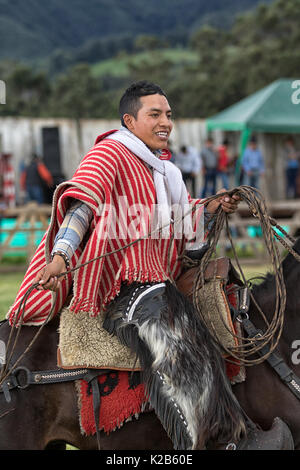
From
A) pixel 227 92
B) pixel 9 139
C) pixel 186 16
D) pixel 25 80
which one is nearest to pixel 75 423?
pixel 9 139

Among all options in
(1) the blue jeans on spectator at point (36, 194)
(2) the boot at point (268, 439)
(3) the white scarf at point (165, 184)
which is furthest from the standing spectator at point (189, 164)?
(2) the boot at point (268, 439)

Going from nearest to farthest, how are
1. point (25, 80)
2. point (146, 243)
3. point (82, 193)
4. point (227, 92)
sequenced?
1. point (82, 193)
2. point (146, 243)
3. point (227, 92)
4. point (25, 80)

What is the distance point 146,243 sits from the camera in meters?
2.92

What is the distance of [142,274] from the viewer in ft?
9.30

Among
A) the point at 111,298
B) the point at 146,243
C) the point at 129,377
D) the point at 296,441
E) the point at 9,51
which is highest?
the point at 9,51

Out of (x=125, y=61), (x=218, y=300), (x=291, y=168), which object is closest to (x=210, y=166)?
(x=291, y=168)

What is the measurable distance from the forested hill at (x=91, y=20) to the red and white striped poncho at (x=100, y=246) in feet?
302

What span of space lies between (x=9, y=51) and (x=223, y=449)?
99194 millimetres

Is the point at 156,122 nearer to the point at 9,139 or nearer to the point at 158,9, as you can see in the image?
the point at 9,139

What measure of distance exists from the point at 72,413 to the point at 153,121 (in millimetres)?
1378

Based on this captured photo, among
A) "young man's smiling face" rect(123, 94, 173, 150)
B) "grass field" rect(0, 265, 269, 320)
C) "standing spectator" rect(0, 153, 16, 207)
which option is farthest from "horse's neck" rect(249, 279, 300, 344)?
"standing spectator" rect(0, 153, 16, 207)

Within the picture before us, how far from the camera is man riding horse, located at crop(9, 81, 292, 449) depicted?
267 centimetres

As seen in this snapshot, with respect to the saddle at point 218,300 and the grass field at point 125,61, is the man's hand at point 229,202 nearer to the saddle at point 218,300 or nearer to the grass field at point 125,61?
the saddle at point 218,300

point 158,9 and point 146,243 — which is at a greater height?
→ point 158,9
